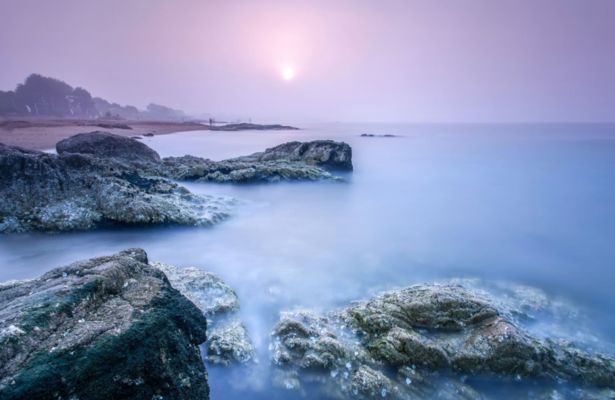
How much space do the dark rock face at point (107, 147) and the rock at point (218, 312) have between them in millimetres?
11187

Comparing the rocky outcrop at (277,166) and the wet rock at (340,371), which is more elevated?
the rocky outcrop at (277,166)

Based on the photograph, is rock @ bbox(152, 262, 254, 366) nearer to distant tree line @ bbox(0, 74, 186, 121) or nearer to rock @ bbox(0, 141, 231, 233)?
rock @ bbox(0, 141, 231, 233)

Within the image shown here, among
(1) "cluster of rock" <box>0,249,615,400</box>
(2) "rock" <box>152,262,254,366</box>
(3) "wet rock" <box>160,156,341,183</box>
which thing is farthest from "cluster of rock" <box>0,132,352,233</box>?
(1) "cluster of rock" <box>0,249,615,400</box>

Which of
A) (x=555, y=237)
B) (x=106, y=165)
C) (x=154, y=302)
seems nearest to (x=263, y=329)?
(x=154, y=302)

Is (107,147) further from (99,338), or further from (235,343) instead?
(99,338)

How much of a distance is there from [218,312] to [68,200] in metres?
Answer: 5.42

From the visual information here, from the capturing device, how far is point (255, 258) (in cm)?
683

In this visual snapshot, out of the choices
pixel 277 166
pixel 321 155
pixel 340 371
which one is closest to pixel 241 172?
pixel 277 166

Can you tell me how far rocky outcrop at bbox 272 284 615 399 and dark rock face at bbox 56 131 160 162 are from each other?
13344mm

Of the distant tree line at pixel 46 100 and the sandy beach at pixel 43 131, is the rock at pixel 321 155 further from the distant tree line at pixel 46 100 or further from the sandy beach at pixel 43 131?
the distant tree line at pixel 46 100

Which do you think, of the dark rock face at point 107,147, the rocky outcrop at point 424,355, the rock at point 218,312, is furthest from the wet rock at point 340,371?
the dark rock face at point 107,147

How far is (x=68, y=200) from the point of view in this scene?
7.63m

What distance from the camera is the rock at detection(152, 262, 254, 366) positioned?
3779 mm

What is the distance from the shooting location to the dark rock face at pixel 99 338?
6.96 ft
